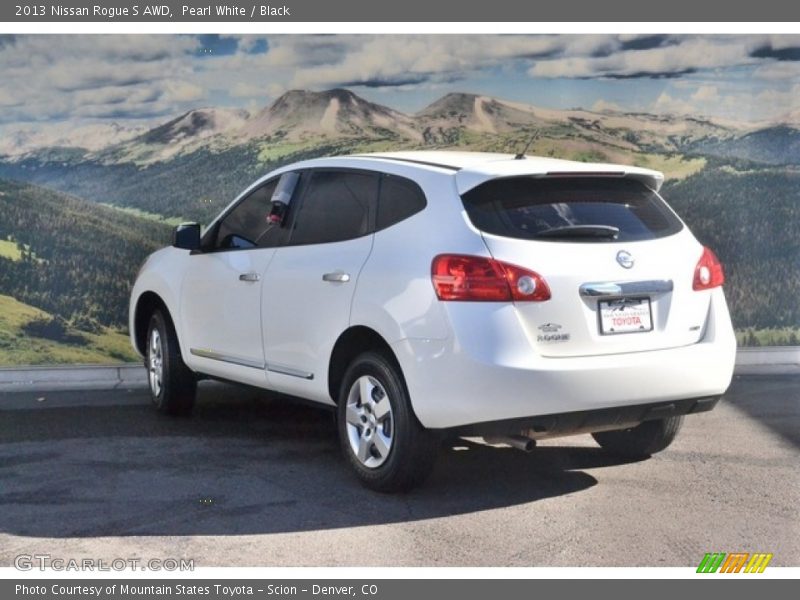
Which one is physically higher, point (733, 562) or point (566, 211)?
point (566, 211)

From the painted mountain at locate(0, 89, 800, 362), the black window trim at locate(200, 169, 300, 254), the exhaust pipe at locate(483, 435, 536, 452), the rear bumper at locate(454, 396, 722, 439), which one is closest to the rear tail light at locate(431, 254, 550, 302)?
the rear bumper at locate(454, 396, 722, 439)

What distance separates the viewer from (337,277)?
6.80m

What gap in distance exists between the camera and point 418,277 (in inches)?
245

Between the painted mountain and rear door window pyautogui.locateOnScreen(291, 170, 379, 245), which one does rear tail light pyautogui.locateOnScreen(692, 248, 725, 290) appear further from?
the painted mountain

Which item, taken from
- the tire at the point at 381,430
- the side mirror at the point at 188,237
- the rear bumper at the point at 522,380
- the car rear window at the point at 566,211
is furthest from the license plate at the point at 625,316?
the side mirror at the point at 188,237

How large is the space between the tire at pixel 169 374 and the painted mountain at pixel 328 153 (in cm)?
155

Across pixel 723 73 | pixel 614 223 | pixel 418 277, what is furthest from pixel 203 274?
pixel 723 73

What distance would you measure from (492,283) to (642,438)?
6.24ft

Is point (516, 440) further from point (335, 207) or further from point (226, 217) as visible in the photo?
point (226, 217)

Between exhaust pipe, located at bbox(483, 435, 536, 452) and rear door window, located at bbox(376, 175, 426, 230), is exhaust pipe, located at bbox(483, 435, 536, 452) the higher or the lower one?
the lower one

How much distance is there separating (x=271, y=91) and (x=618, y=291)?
492 cm

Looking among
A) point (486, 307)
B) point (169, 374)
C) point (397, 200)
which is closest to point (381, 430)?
point (486, 307)

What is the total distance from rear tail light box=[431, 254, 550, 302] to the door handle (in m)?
0.83

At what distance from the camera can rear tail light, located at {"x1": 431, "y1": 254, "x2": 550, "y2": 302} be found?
19.6 ft
